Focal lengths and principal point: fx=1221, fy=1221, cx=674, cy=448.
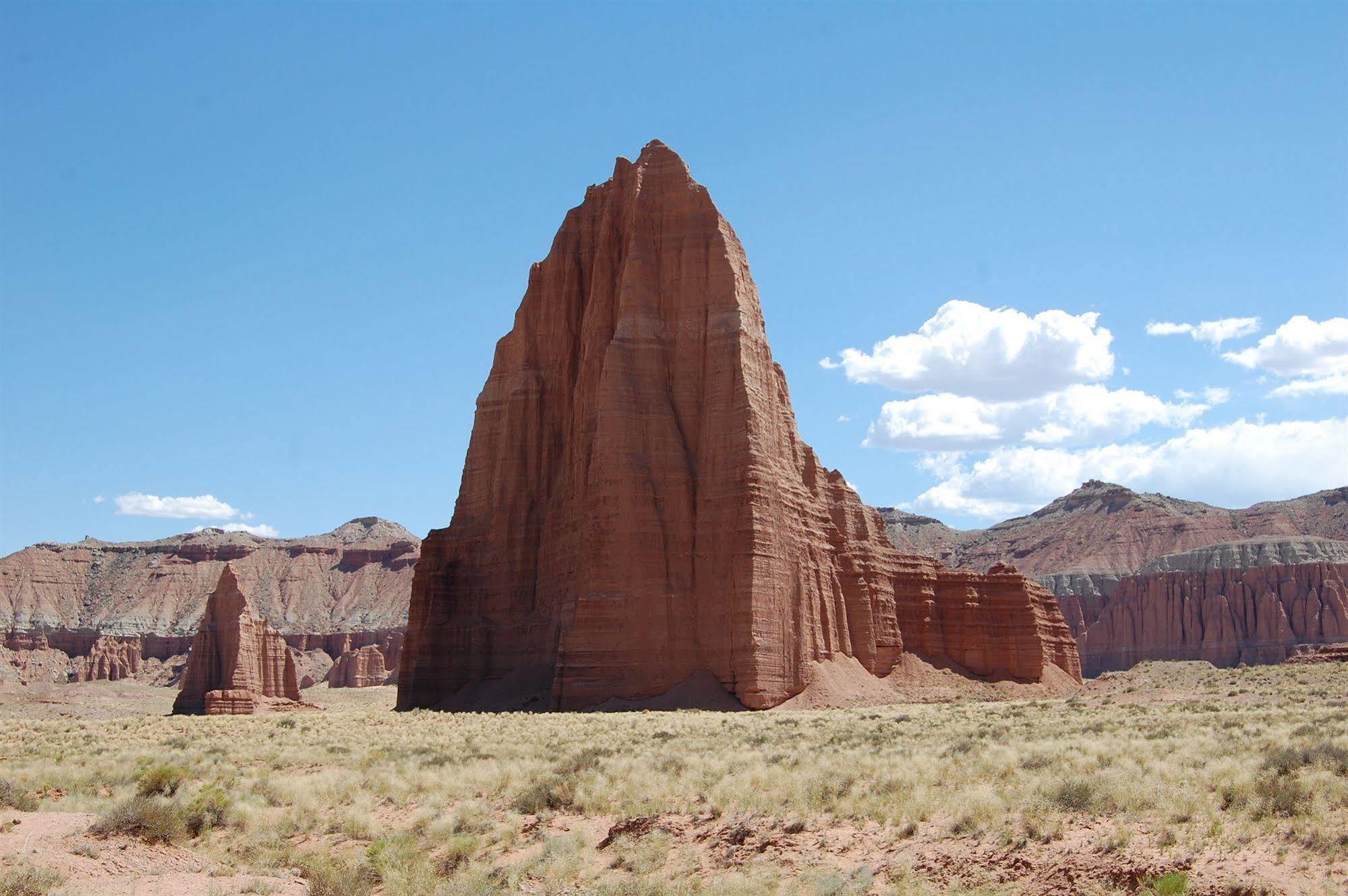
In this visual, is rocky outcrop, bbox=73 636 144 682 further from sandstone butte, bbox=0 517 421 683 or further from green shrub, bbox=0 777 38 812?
green shrub, bbox=0 777 38 812

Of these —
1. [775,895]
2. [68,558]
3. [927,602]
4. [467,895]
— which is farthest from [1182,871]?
[68,558]

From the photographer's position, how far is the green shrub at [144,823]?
19422 mm

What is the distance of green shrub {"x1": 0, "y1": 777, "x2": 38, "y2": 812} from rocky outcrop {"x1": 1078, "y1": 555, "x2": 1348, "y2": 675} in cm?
14839

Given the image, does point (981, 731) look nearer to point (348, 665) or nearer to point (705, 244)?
point (705, 244)

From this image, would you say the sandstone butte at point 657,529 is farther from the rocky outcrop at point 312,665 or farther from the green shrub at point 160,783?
the rocky outcrop at point 312,665

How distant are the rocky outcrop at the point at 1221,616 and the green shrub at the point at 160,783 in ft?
479

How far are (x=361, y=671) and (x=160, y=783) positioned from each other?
11571cm

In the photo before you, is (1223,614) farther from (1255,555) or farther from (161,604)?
(161,604)

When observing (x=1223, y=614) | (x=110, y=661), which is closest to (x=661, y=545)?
(x=110, y=661)

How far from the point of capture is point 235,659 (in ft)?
263

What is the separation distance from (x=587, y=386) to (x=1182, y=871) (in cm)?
4980

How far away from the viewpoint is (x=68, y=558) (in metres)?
193

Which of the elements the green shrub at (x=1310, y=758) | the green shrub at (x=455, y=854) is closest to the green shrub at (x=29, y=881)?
the green shrub at (x=455, y=854)

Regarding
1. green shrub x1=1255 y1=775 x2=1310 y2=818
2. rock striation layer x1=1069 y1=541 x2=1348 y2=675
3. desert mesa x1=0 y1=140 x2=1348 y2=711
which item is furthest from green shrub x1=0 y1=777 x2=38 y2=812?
rock striation layer x1=1069 y1=541 x2=1348 y2=675
